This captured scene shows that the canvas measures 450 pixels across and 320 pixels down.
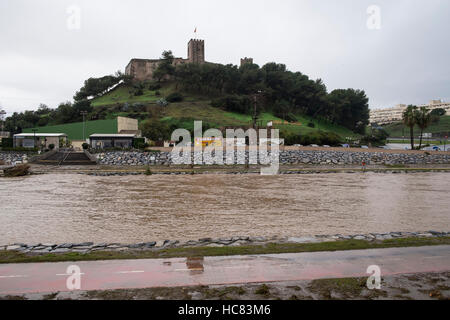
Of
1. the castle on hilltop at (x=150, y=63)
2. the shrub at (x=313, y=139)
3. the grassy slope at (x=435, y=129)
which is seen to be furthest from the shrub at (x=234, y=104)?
the grassy slope at (x=435, y=129)

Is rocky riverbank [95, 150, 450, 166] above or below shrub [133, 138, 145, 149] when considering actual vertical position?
below

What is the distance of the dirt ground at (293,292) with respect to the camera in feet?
19.4

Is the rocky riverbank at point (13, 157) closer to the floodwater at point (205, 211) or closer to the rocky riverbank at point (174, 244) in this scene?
the floodwater at point (205, 211)

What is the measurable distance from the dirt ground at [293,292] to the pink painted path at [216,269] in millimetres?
318

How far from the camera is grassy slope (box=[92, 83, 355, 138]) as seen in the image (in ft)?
225

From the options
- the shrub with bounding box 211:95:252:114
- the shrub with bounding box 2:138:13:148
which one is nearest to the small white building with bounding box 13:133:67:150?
the shrub with bounding box 2:138:13:148

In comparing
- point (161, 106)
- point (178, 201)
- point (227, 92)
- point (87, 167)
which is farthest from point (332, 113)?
point (178, 201)

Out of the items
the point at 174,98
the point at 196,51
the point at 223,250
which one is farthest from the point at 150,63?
the point at 223,250

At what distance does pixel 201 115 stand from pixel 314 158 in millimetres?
33080

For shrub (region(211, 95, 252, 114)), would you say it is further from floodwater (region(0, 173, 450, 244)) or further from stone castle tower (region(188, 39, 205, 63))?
floodwater (region(0, 173, 450, 244))

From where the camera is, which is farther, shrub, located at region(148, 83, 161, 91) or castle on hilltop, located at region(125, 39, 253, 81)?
castle on hilltop, located at region(125, 39, 253, 81)

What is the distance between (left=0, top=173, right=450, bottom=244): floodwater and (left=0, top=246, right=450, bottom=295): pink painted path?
3285mm

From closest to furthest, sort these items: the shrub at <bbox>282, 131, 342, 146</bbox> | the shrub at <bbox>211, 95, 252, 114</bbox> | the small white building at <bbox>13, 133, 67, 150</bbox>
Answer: the small white building at <bbox>13, 133, 67, 150</bbox>, the shrub at <bbox>282, 131, 342, 146</bbox>, the shrub at <bbox>211, 95, 252, 114</bbox>

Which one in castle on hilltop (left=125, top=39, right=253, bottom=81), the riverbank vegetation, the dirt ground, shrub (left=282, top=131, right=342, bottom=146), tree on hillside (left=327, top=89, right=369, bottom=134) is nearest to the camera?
the dirt ground
